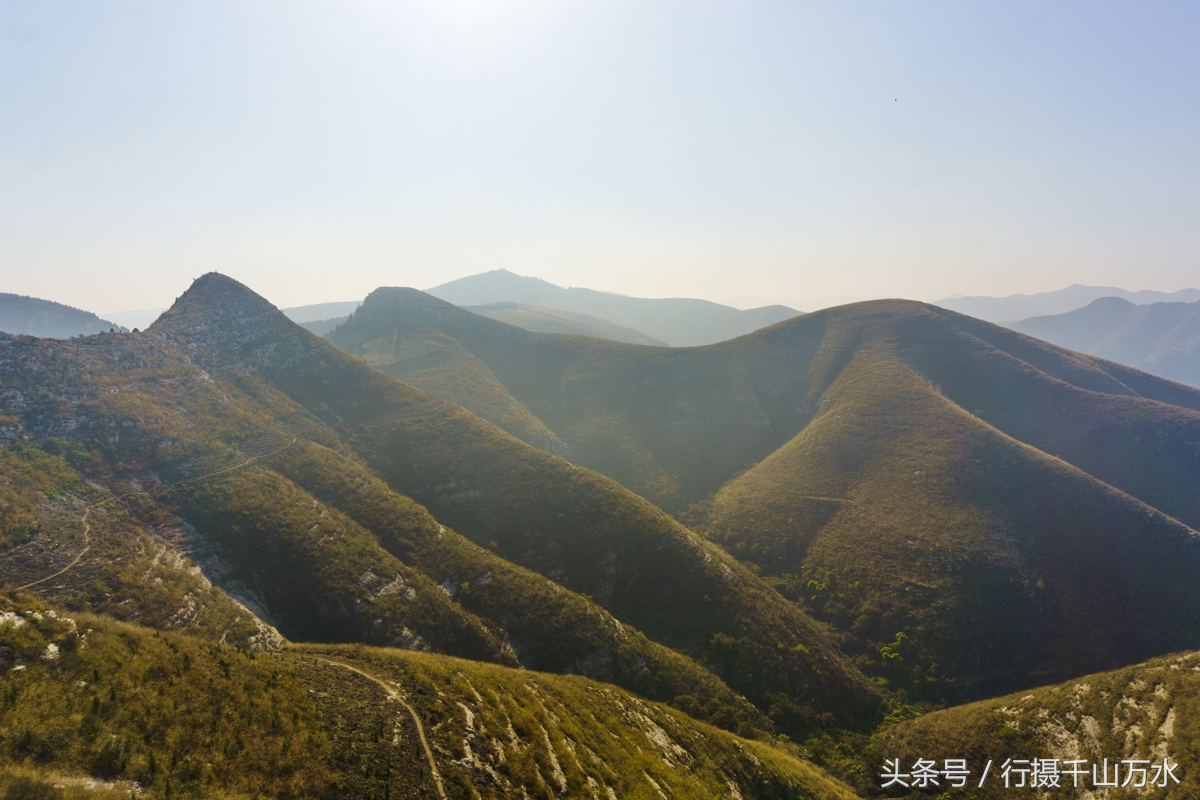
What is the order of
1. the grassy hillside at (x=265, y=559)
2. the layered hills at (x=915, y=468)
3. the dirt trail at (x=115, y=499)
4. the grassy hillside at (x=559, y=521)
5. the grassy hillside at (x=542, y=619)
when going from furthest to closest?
the layered hills at (x=915, y=468)
the grassy hillside at (x=559, y=521)
the grassy hillside at (x=542, y=619)
the grassy hillside at (x=265, y=559)
the dirt trail at (x=115, y=499)

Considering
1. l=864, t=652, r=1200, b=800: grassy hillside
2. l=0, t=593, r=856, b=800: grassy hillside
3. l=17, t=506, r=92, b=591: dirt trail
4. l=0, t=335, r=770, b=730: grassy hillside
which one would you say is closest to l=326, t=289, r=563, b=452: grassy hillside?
l=0, t=335, r=770, b=730: grassy hillside

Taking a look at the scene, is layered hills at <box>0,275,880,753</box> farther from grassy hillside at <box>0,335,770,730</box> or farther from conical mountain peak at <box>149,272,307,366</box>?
conical mountain peak at <box>149,272,307,366</box>

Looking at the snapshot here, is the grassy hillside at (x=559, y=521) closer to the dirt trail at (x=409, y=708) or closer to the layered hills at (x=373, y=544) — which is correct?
the layered hills at (x=373, y=544)

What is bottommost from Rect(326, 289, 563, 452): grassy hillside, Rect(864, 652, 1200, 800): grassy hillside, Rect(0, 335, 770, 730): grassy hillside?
Rect(864, 652, 1200, 800): grassy hillside

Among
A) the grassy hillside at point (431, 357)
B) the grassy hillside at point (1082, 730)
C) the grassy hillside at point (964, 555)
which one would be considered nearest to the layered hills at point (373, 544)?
the grassy hillside at point (1082, 730)

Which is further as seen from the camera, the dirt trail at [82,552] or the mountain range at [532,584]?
the dirt trail at [82,552]

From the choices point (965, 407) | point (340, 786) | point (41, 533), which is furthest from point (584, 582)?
point (965, 407)

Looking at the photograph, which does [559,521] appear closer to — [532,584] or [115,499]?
[532,584]
